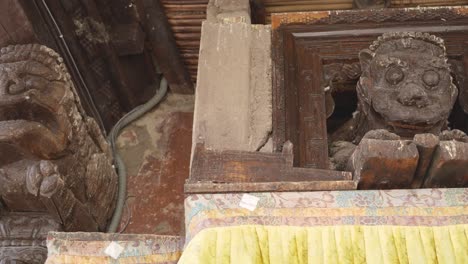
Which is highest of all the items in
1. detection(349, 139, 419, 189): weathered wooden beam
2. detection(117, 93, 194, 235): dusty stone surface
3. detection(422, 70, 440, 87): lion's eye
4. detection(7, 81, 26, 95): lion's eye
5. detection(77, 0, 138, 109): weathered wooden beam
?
detection(422, 70, 440, 87): lion's eye

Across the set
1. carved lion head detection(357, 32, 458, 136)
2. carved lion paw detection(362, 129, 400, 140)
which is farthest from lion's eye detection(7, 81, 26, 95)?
carved lion paw detection(362, 129, 400, 140)

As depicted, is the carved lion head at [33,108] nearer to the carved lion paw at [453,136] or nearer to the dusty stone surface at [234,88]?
the dusty stone surface at [234,88]

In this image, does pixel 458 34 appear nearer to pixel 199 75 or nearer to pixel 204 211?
pixel 199 75

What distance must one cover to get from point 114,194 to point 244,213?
79.4 inches

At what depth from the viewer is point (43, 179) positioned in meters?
3.94

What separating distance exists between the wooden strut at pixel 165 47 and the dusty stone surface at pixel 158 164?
16 centimetres

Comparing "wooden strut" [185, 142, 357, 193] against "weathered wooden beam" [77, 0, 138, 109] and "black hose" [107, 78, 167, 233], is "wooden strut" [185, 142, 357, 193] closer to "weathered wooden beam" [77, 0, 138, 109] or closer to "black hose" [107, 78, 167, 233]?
"black hose" [107, 78, 167, 233]

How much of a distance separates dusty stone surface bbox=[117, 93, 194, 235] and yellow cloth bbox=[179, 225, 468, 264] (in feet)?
6.35

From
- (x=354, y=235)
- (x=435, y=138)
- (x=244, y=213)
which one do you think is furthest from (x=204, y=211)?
(x=435, y=138)

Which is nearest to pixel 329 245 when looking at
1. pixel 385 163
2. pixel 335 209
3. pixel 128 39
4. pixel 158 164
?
pixel 335 209

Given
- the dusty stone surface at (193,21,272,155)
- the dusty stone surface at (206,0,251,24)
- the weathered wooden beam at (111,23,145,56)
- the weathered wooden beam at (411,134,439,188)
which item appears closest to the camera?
the weathered wooden beam at (411,134,439,188)

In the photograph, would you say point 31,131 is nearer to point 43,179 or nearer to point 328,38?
point 43,179

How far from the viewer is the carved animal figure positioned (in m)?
3.43

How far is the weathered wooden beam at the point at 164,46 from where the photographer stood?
16.2ft
